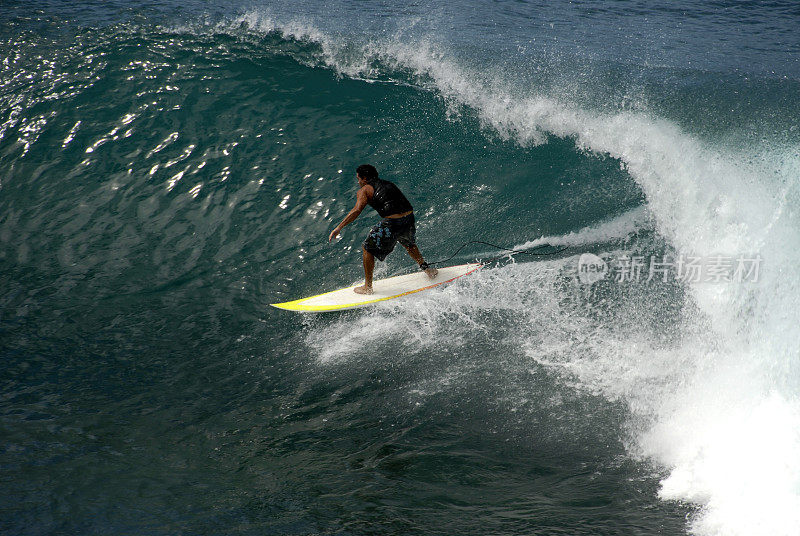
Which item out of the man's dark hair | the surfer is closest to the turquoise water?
the surfer

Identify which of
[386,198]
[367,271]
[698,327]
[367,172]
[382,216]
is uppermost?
[367,172]

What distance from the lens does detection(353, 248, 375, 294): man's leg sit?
6.50 meters

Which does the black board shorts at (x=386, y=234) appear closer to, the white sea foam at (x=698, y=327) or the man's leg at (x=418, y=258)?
the man's leg at (x=418, y=258)

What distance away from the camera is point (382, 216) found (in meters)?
6.33

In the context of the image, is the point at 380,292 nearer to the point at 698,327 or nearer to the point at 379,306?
the point at 379,306

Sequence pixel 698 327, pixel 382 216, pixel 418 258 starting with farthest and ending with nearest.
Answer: pixel 418 258 < pixel 382 216 < pixel 698 327

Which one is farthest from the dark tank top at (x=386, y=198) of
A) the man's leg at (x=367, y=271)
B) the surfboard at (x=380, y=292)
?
the surfboard at (x=380, y=292)

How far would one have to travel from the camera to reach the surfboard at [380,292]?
6.42 metres

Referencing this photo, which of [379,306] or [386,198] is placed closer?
[386,198]

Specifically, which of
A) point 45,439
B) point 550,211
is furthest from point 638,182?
point 45,439

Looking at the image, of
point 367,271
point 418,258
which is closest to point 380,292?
point 367,271

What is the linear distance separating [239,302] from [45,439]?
2.49 meters

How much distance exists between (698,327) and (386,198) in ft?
11.0

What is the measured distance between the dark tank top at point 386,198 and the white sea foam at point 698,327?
3.46 ft
